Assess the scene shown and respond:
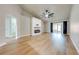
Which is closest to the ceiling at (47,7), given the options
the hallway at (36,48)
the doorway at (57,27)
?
the hallway at (36,48)

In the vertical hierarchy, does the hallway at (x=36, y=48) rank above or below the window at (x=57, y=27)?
below

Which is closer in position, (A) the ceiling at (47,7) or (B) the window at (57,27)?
(A) the ceiling at (47,7)

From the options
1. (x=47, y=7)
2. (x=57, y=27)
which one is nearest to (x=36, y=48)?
(x=47, y=7)

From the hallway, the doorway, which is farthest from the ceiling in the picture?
the doorway

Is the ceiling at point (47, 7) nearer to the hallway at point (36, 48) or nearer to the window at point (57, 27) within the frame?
the hallway at point (36, 48)

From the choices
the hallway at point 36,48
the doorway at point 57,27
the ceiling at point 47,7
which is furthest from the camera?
the doorway at point 57,27

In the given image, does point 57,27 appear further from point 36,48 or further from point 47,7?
→ point 36,48

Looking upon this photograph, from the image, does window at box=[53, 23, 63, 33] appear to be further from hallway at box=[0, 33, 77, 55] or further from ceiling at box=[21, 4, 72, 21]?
hallway at box=[0, 33, 77, 55]

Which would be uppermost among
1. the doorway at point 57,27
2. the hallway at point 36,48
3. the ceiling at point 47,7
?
the ceiling at point 47,7
